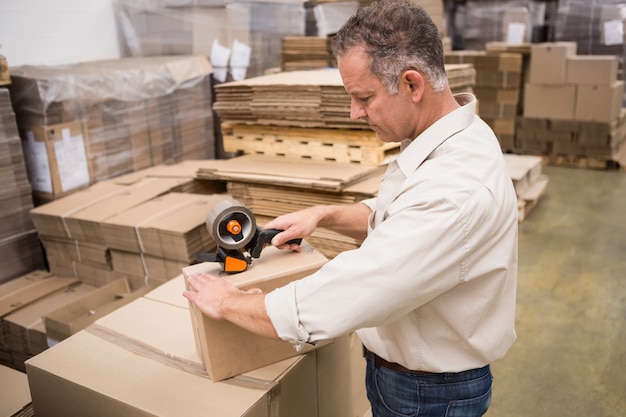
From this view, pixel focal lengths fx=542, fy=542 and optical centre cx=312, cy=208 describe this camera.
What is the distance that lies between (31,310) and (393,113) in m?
3.04

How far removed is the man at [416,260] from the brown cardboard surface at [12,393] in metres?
1.24

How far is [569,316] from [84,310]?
3548mm

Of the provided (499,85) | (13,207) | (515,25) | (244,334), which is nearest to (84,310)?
(13,207)

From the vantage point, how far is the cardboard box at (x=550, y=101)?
320 inches

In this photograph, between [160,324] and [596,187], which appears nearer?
[160,324]

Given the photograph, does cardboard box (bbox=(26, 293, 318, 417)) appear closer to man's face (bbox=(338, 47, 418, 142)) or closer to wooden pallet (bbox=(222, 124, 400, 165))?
man's face (bbox=(338, 47, 418, 142))

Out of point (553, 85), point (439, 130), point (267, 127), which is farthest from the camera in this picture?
point (553, 85)

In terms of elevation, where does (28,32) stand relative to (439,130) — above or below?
above

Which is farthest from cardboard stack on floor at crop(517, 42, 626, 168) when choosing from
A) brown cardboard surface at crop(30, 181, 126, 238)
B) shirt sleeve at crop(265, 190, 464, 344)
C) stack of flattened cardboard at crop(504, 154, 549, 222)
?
shirt sleeve at crop(265, 190, 464, 344)

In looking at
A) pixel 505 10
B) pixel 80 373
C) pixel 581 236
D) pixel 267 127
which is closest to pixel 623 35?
pixel 505 10

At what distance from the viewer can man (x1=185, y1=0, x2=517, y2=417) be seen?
1393 millimetres

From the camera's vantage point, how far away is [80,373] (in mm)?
1951

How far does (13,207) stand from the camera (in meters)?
3.91

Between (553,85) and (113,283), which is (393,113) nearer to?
(113,283)
